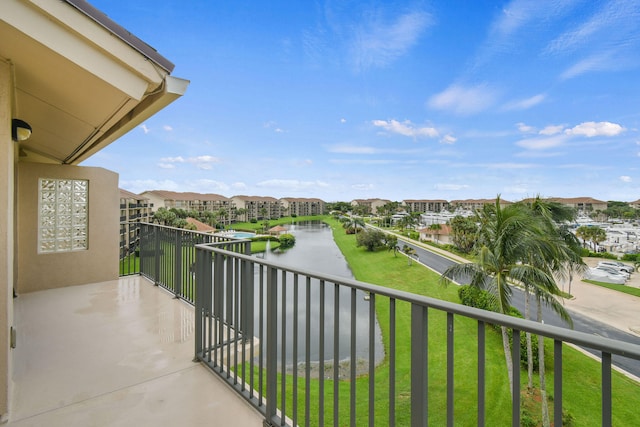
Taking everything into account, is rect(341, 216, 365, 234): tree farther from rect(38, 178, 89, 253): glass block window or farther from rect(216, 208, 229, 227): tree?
rect(38, 178, 89, 253): glass block window

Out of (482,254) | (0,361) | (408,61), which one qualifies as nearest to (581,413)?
(482,254)

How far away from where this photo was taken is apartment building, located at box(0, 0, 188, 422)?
1.82 meters

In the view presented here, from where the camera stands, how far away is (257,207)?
83.2m

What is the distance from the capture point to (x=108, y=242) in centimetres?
504

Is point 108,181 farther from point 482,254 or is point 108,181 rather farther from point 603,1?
point 603,1

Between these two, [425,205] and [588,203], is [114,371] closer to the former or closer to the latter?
[588,203]

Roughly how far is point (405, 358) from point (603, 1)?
2547 centimetres

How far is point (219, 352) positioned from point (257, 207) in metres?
82.5

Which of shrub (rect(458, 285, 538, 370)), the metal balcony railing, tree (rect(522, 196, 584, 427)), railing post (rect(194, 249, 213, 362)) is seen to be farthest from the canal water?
tree (rect(522, 196, 584, 427))

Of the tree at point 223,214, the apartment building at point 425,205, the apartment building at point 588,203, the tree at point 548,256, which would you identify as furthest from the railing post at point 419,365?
the apartment building at point 425,205

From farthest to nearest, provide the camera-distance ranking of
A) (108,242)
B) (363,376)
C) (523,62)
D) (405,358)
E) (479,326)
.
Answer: (523,62) → (405,358) → (363,376) → (108,242) → (479,326)

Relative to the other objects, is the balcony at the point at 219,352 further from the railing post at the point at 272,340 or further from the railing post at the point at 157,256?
the railing post at the point at 157,256

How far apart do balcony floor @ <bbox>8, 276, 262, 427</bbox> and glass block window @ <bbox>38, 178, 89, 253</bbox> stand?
1.13 meters

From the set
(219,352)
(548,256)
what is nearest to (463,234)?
(548,256)
